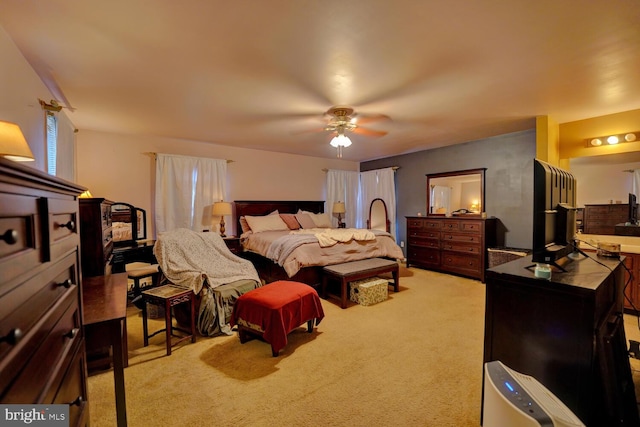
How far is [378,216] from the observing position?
6.83m

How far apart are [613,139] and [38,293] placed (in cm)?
517

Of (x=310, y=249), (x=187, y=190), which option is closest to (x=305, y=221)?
(x=310, y=249)

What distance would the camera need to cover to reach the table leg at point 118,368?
55.1 inches

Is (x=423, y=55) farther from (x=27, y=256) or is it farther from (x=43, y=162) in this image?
(x=43, y=162)

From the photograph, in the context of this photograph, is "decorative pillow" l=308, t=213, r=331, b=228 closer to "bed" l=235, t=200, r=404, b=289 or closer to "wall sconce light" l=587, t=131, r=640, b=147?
"bed" l=235, t=200, r=404, b=289

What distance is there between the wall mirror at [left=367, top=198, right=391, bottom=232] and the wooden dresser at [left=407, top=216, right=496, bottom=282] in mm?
951

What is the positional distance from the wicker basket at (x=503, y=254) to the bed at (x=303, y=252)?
134cm

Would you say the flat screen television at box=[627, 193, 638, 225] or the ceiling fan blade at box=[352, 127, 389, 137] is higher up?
the ceiling fan blade at box=[352, 127, 389, 137]

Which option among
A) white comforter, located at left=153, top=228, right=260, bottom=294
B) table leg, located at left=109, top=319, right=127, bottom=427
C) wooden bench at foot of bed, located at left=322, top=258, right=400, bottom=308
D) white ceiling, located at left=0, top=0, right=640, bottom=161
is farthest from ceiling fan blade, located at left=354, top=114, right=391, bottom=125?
table leg, located at left=109, top=319, right=127, bottom=427

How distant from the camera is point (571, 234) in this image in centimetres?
191

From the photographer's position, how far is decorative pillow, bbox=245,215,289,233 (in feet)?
16.9

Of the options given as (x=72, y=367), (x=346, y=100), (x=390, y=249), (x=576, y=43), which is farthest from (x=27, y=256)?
(x=390, y=249)

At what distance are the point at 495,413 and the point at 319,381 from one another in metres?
A: 1.32

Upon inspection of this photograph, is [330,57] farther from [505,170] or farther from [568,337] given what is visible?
[505,170]
